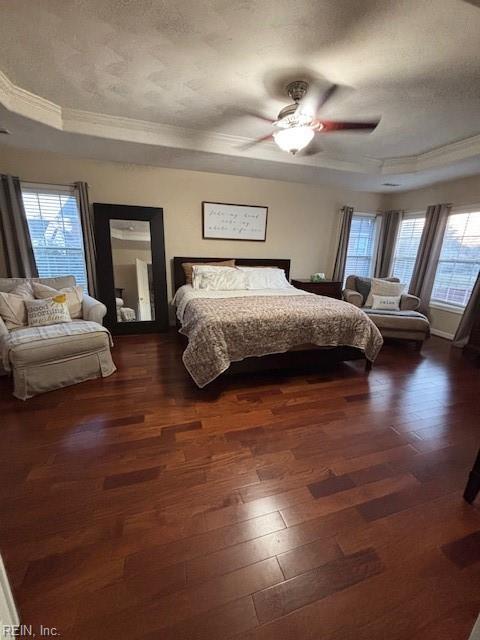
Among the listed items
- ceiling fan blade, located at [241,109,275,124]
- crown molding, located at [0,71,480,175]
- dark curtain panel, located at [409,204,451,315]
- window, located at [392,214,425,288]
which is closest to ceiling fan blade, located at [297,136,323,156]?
crown molding, located at [0,71,480,175]

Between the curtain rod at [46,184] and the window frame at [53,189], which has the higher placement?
the curtain rod at [46,184]

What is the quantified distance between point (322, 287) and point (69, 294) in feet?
12.2

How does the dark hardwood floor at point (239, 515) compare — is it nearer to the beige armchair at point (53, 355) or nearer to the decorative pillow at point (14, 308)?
the beige armchair at point (53, 355)

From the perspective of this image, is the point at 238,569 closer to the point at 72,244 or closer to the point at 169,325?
the point at 169,325

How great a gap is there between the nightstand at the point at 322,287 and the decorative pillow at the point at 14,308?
3.73 metres

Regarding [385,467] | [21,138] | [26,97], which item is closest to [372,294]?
[385,467]

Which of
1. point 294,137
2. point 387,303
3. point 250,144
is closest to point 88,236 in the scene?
point 250,144

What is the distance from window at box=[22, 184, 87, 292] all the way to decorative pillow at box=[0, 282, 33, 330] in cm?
95

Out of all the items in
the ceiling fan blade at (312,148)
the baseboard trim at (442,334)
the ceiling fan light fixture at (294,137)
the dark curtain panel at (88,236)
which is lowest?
the baseboard trim at (442,334)

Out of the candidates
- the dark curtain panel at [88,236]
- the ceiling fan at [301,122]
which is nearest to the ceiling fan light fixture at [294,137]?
the ceiling fan at [301,122]

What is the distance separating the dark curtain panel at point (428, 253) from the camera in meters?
4.05

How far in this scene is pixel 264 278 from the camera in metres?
3.95

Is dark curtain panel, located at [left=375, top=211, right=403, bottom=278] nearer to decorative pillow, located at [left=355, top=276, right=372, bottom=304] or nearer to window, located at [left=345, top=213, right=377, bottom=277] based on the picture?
window, located at [left=345, top=213, right=377, bottom=277]

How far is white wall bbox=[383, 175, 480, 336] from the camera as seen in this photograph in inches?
148
